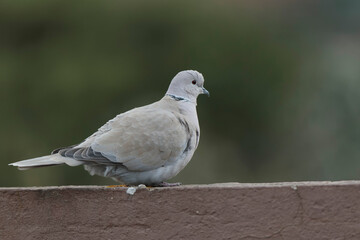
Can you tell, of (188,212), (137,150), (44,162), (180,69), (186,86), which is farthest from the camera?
(180,69)

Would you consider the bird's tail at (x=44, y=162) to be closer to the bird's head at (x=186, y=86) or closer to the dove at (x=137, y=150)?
the dove at (x=137, y=150)

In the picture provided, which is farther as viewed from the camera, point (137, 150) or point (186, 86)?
point (186, 86)

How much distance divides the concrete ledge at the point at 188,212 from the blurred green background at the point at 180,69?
8.01 meters

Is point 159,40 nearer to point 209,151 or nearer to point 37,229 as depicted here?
point 209,151

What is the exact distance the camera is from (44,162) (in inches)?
190

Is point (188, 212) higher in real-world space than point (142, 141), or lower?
lower

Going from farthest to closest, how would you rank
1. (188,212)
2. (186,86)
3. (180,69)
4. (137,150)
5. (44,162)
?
(180,69)
(186,86)
(137,150)
(44,162)
(188,212)

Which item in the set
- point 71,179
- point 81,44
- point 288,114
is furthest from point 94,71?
point 288,114

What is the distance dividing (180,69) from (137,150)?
369 inches

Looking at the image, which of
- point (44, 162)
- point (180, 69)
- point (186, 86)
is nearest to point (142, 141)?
point (44, 162)

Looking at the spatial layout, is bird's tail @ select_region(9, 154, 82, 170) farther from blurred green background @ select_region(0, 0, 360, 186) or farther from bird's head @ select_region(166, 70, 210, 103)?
blurred green background @ select_region(0, 0, 360, 186)

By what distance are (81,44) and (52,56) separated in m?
0.55

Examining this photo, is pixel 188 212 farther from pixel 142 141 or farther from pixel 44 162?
pixel 44 162

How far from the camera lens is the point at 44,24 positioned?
14891mm
